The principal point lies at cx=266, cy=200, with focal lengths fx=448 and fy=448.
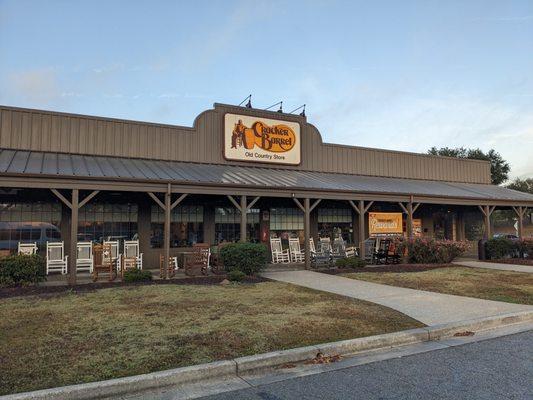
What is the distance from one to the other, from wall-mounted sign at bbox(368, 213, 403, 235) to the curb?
12.1 m

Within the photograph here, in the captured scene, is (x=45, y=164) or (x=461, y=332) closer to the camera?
(x=461, y=332)

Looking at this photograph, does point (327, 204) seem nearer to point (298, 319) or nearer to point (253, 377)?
point (298, 319)

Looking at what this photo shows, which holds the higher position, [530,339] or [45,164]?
[45,164]

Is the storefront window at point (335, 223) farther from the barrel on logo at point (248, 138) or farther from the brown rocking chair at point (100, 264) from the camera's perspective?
the brown rocking chair at point (100, 264)

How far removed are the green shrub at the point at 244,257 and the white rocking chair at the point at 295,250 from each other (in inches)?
188

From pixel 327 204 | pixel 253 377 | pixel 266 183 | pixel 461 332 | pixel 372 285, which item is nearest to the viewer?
pixel 253 377

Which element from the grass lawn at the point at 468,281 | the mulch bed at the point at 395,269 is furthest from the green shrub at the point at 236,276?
the mulch bed at the point at 395,269

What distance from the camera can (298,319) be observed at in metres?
7.00

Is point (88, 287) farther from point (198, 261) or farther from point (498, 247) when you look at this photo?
point (498, 247)

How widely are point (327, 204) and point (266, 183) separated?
5.11 meters

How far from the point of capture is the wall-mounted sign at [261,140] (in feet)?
57.7

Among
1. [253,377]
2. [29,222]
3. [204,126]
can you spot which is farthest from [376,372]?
[204,126]

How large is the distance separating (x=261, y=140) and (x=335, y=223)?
4902mm

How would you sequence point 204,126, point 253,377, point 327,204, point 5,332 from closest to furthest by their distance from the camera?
point 253,377 → point 5,332 → point 204,126 → point 327,204
